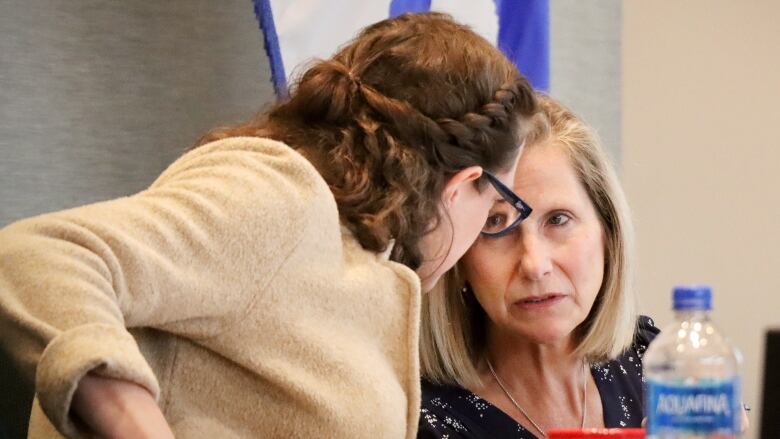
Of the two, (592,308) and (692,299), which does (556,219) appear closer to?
(592,308)

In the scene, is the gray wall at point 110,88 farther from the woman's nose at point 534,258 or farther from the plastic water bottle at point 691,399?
the plastic water bottle at point 691,399

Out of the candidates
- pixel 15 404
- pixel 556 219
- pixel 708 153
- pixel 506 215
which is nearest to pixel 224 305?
pixel 15 404

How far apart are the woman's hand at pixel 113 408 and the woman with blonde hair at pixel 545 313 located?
91cm

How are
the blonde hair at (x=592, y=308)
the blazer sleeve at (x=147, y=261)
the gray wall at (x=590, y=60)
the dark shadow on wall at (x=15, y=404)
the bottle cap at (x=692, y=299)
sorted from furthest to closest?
the gray wall at (x=590, y=60) → the blonde hair at (x=592, y=308) → the dark shadow on wall at (x=15, y=404) → the bottle cap at (x=692, y=299) → the blazer sleeve at (x=147, y=261)

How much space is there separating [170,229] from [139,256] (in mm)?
50

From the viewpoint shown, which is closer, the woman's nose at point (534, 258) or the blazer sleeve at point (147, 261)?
the blazer sleeve at point (147, 261)

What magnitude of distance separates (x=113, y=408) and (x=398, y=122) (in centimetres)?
53

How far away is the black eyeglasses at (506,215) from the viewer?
1.48 m

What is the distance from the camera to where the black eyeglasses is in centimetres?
148

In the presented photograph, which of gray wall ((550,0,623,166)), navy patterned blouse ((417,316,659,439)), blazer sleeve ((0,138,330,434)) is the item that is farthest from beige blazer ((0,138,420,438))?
gray wall ((550,0,623,166))

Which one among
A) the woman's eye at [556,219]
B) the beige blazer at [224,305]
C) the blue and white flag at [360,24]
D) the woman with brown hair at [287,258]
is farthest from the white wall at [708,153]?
the beige blazer at [224,305]

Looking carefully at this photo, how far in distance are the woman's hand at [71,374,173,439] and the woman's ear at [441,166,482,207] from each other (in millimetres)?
548

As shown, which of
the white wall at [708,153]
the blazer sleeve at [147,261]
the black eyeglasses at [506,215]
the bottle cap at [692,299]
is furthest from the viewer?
the white wall at [708,153]

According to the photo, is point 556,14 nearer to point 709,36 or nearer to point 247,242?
point 709,36
